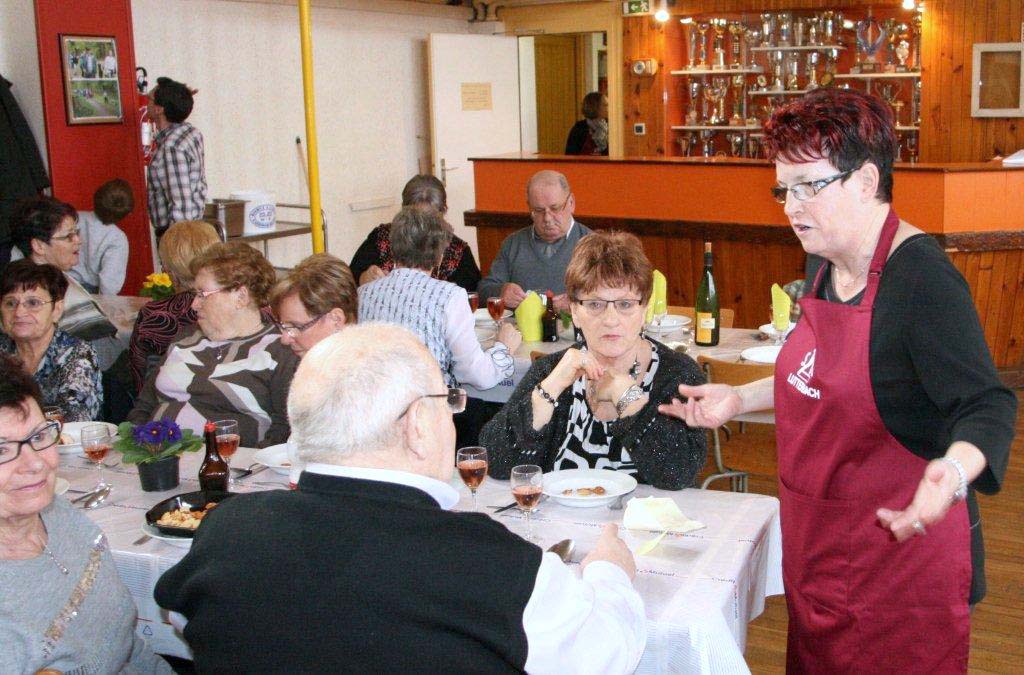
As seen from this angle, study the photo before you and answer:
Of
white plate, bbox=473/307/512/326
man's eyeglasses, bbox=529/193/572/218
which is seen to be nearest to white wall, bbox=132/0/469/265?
man's eyeglasses, bbox=529/193/572/218

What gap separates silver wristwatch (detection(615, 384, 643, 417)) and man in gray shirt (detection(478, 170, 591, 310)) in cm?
248

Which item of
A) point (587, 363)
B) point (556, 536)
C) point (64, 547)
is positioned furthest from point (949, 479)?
point (64, 547)

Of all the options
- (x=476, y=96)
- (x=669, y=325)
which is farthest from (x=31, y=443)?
(x=476, y=96)

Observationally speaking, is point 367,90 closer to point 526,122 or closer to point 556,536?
point 526,122

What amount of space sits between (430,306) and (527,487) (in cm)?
154

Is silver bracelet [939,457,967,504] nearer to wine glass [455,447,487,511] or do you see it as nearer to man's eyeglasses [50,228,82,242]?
wine glass [455,447,487,511]

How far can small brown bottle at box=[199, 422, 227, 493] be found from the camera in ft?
8.48

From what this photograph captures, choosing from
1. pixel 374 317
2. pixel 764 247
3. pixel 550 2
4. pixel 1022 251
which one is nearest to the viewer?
pixel 374 317

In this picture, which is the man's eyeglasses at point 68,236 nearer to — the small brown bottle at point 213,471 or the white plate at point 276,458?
the white plate at point 276,458

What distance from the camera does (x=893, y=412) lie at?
185cm

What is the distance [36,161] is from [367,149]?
10.8 feet

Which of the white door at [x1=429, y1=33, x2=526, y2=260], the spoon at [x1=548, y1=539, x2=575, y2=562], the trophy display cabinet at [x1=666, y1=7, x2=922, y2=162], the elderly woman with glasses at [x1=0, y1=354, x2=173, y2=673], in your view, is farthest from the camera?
the white door at [x1=429, y1=33, x2=526, y2=260]

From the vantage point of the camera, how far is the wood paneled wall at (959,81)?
26.4 ft

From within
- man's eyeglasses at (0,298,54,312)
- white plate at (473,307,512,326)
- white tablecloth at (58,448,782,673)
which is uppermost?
man's eyeglasses at (0,298,54,312)
